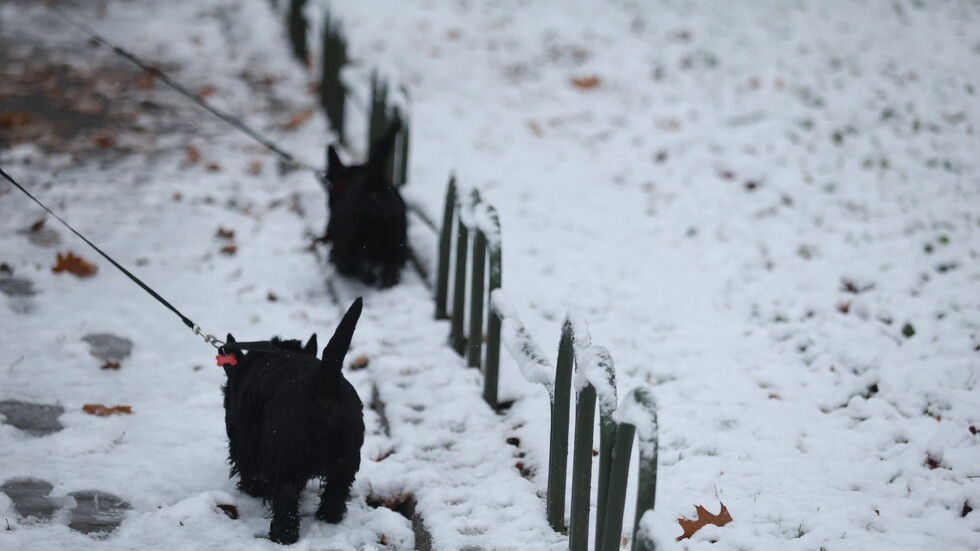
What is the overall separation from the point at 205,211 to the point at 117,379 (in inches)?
93.8

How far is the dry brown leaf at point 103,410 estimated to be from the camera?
375 centimetres

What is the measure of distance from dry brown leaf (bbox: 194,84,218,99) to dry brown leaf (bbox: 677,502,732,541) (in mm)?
7564

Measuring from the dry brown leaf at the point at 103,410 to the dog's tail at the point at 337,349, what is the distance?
162 centimetres

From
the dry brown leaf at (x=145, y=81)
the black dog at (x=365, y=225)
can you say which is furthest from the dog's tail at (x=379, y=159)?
the dry brown leaf at (x=145, y=81)

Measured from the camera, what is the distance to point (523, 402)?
3961 millimetres

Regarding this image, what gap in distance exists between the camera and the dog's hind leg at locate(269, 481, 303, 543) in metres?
2.91

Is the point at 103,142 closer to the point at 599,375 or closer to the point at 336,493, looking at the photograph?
the point at 336,493

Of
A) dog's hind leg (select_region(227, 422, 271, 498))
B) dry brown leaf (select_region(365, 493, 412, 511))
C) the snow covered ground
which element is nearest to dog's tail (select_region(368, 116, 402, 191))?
the snow covered ground

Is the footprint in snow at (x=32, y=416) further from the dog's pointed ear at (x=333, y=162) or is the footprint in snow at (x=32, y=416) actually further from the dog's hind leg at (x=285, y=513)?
the dog's pointed ear at (x=333, y=162)

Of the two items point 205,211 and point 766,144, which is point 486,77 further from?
point 205,211

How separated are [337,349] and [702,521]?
5.23 feet

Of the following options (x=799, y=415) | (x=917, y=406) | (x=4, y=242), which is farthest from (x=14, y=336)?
(x=917, y=406)

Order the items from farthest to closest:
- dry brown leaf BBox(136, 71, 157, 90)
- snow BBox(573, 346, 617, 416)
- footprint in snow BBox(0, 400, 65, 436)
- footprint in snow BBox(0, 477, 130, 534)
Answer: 1. dry brown leaf BBox(136, 71, 157, 90)
2. footprint in snow BBox(0, 400, 65, 436)
3. footprint in snow BBox(0, 477, 130, 534)
4. snow BBox(573, 346, 617, 416)

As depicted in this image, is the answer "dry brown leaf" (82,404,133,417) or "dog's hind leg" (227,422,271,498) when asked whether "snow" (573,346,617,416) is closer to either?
"dog's hind leg" (227,422,271,498)
